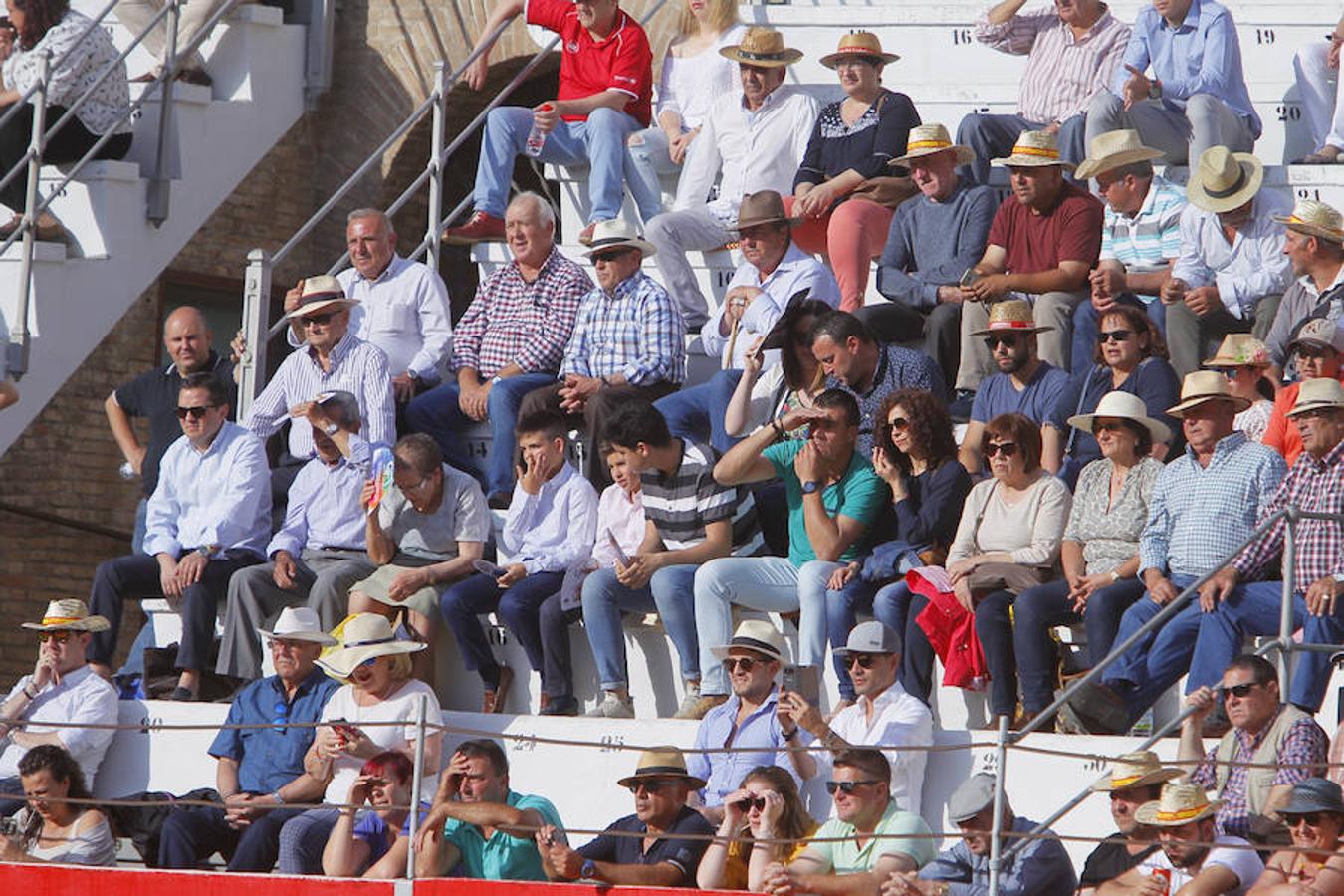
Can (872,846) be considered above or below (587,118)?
below

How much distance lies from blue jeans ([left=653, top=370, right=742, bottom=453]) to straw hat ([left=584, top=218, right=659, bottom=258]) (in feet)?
2.36

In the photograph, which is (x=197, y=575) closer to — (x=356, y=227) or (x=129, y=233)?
(x=356, y=227)

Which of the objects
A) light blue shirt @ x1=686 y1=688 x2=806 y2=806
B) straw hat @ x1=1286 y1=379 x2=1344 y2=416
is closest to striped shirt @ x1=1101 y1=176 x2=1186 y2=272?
straw hat @ x1=1286 y1=379 x2=1344 y2=416

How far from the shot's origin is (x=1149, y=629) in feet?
30.3

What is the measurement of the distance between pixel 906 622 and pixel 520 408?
2411 millimetres

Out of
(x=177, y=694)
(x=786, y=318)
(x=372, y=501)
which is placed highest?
(x=786, y=318)

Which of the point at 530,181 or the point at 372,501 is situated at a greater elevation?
the point at 530,181

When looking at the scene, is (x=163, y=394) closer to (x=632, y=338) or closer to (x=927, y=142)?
(x=632, y=338)

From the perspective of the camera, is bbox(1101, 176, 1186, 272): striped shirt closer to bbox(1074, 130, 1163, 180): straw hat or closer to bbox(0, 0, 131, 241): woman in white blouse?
bbox(1074, 130, 1163, 180): straw hat

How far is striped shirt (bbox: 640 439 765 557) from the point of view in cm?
1080

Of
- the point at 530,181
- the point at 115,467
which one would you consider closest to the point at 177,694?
the point at 115,467

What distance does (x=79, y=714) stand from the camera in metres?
11.1

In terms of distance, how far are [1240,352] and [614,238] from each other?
2845 mm

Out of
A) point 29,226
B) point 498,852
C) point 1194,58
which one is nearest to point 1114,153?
point 1194,58
